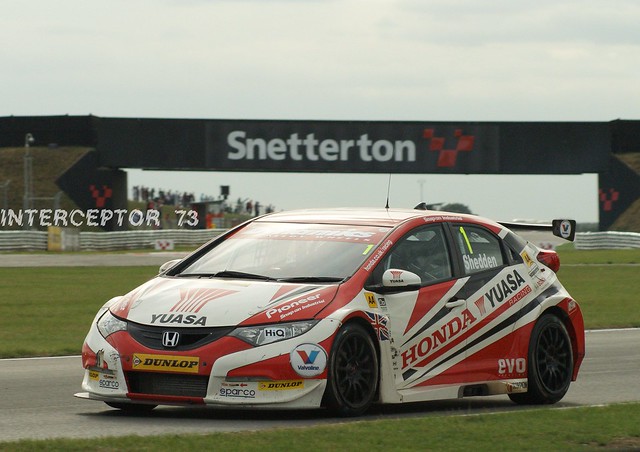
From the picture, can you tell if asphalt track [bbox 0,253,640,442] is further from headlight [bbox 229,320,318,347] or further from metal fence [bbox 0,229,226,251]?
metal fence [bbox 0,229,226,251]

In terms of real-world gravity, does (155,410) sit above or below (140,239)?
below

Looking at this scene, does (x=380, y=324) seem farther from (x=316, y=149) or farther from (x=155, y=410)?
(x=316, y=149)

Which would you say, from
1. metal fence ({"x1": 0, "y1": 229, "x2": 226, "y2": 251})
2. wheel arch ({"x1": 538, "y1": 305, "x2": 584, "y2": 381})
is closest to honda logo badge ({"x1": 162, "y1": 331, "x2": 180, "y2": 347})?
wheel arch ({"x1": 538, "y1": 305, "x2": 584, "y2": 381})

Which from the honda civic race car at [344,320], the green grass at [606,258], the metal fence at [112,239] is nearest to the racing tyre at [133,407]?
the honda civic race car at [344,320]

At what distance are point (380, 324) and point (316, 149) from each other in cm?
4857

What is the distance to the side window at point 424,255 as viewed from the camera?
366 inches

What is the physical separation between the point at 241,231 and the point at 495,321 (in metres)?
1.94

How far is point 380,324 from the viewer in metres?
8.74

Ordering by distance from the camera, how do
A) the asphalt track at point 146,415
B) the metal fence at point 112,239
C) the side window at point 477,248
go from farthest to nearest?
the metal fence at point 112,239 → the side window at point 477,248 → the asphalt track at point 146,415

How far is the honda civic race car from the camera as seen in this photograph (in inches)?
321

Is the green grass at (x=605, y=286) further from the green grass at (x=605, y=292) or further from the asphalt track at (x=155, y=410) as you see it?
the asphalt track at (x=155, y=410)

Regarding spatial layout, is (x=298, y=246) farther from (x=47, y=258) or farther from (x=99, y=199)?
(x=99, y=199)

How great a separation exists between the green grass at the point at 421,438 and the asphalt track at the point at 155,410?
0.59m

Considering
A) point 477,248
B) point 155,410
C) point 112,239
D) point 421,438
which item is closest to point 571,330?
point 477,248
